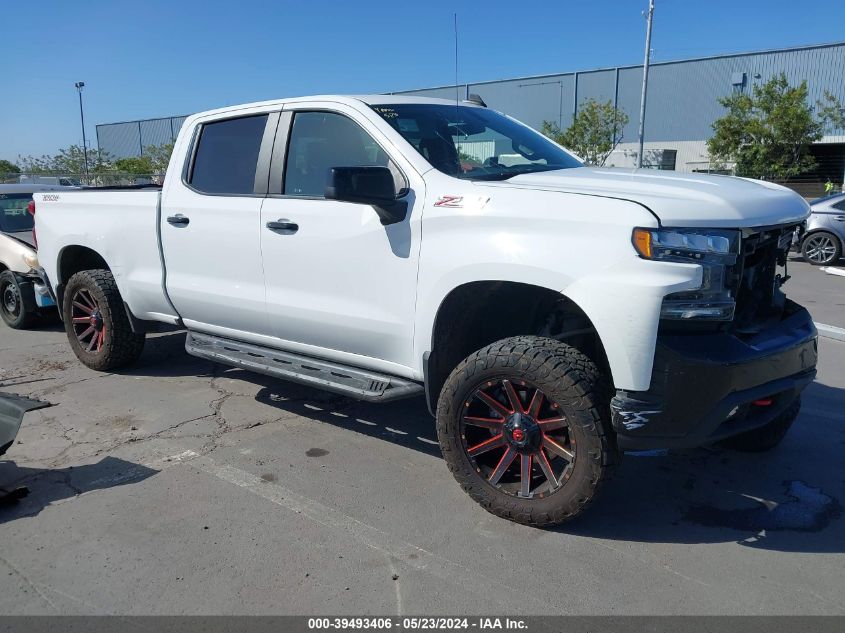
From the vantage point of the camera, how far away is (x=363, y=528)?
11.1 feet

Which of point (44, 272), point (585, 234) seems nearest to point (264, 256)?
point (585, 234)

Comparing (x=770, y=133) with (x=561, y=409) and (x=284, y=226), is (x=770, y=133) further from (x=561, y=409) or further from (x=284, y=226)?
(x=561, y=409)

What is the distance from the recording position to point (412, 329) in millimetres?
3668

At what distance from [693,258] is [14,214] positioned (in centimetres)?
807

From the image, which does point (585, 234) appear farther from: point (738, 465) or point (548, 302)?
point (738, 465)

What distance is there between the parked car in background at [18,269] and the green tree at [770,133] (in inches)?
953

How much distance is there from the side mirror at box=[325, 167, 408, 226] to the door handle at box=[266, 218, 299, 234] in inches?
24.1

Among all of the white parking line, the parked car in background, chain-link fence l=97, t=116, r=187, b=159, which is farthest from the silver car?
chain-link fence l=97, t=116, r=187, b=159

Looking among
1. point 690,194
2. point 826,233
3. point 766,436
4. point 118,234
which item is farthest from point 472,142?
point 826,233

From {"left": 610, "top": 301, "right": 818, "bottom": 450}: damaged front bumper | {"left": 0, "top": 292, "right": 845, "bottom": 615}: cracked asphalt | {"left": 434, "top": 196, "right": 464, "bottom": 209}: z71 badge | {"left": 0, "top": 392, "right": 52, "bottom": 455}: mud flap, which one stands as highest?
{"left": 434, "top": 196, "right": 464, "bottom": 209}: z71 badge

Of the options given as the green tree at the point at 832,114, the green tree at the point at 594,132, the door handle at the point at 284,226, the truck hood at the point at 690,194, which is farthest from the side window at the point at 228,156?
the green tree at the point at 832,114

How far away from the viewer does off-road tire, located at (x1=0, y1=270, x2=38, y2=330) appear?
7.70m

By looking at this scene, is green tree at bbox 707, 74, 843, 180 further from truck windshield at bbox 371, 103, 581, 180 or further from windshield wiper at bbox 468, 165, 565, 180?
windshield wiper at bbox 468, 165, 565, 180

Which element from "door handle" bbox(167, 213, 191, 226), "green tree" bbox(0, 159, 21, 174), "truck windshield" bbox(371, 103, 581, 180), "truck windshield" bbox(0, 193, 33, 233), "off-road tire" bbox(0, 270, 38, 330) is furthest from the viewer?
"green tree" bbox(0, 159, 21, 174)
